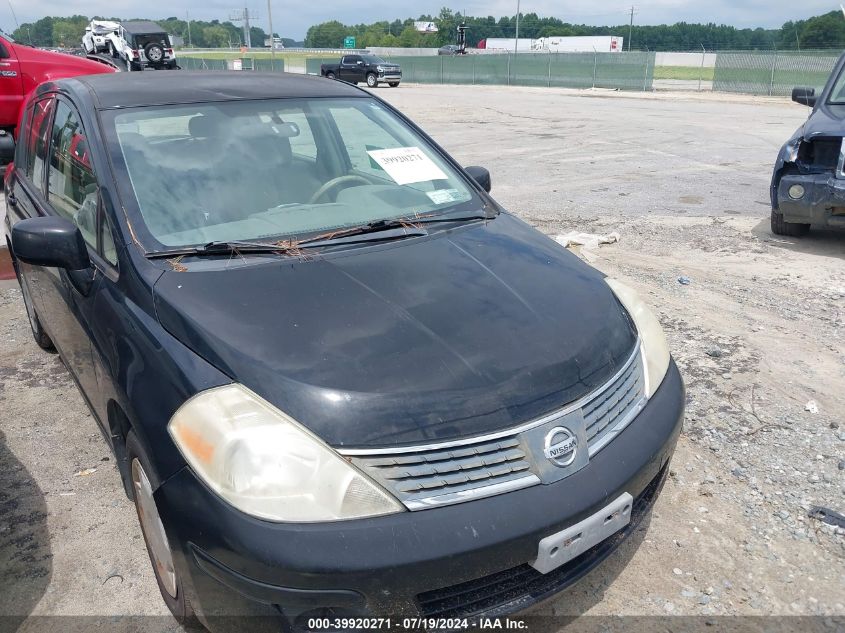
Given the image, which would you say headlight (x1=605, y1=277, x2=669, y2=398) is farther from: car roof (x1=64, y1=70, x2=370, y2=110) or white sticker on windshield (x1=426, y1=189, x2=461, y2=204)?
car roof (x1=64, y1=70, x2=370, y2=110)

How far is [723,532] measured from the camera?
286 centimetres

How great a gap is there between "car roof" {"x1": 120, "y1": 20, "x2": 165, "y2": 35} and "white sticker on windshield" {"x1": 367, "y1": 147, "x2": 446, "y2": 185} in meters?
27.7

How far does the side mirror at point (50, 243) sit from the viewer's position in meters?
2.63

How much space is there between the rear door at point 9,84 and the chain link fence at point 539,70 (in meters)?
26.3

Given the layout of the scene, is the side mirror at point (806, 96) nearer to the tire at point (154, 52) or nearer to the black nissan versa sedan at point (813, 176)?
the black nissan versa sedan at point (813, 176)

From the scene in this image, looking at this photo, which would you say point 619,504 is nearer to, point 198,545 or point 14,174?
point 198,545

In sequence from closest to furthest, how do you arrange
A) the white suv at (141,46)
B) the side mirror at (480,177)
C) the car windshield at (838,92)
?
1. the side mirror at (480,177)
2. the car windshield at (838,92)
3. the white suv at (141,46)

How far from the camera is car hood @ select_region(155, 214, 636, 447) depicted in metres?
1.99

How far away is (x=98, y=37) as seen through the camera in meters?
26.2

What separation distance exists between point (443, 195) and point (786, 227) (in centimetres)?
499

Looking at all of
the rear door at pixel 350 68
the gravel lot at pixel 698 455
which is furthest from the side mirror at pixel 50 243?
the rear door at pixel 350 68

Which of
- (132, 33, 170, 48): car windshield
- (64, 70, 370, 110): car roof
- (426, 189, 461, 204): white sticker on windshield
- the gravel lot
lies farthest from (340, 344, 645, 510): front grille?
(132, 33, 170, 48): car windshield

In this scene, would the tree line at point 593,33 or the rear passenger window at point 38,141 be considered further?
the tree line at point 593,33

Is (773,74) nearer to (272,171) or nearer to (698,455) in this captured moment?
(698,455)
